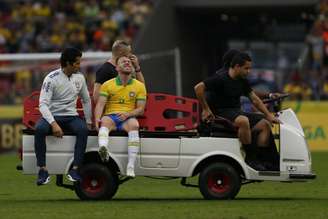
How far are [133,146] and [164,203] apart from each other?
770mm

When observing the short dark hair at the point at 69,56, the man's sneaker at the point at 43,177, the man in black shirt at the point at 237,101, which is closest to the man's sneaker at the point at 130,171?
the man's sneaker at the point at 43,177

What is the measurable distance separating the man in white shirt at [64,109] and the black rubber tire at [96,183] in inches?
7.6

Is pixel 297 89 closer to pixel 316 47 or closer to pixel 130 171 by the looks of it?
pixel 316 47

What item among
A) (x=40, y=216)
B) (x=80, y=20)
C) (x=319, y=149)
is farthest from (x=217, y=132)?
(x=80, y=20)

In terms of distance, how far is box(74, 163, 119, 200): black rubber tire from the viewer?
559 inches

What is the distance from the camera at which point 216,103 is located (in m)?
14.5

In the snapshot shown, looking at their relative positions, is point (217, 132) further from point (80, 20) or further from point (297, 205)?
point (80, 20)

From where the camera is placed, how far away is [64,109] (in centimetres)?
1427

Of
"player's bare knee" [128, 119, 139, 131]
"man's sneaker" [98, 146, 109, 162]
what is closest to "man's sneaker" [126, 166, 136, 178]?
"man's sneaker" [98, 146, 109, 162]

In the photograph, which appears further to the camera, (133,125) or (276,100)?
(276,100)

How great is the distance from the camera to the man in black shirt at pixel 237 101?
1423 cm

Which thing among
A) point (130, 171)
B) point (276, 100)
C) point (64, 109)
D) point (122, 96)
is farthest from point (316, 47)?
point (130, 171)

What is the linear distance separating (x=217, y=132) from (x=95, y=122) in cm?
148

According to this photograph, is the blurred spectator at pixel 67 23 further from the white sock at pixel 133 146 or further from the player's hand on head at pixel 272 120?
the white sock at pixel 133 146
